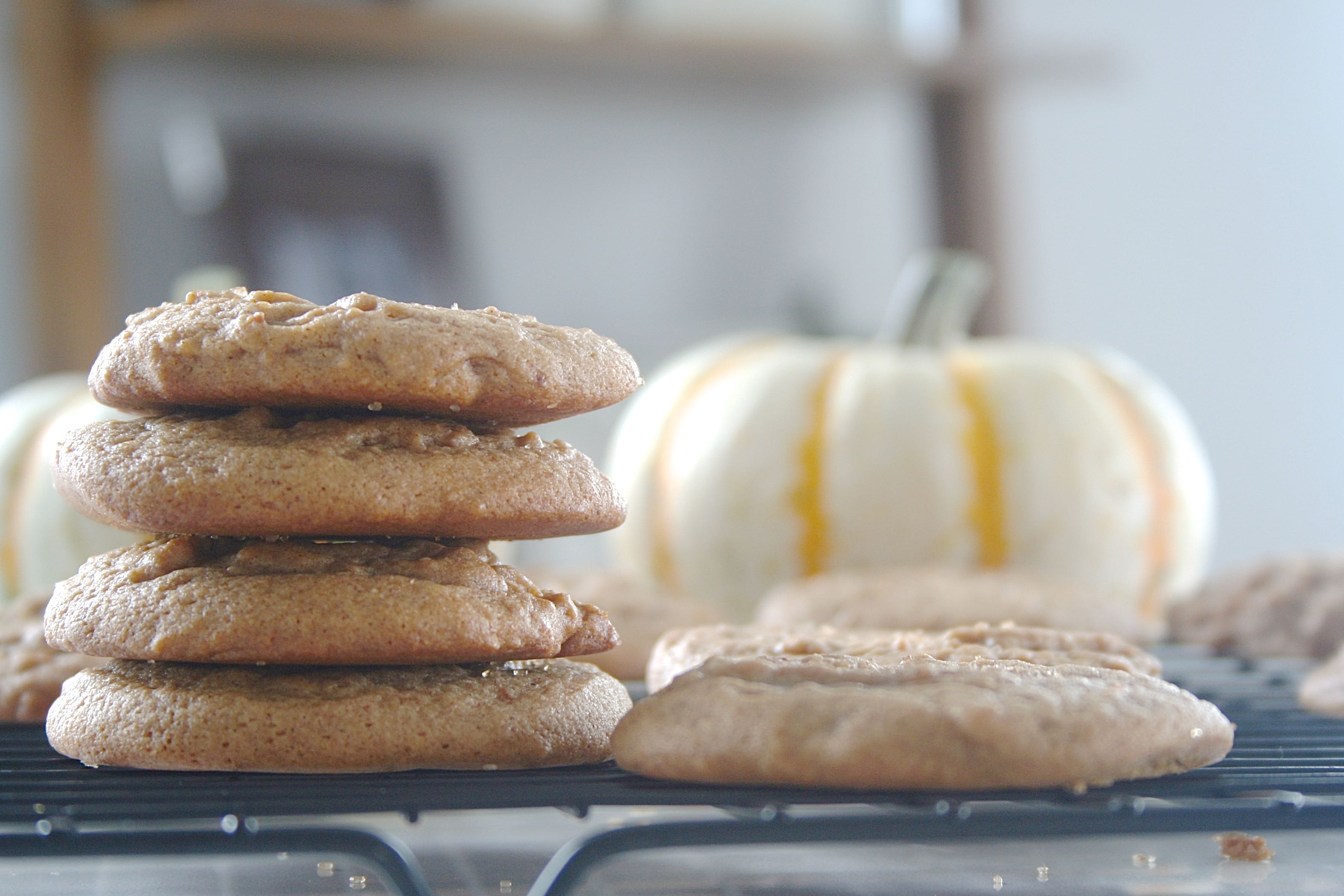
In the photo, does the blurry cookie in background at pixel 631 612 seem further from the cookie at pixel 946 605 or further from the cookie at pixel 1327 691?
the cookie at pixel 1327 691

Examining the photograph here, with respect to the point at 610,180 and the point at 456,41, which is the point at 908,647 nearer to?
the point at 456,41

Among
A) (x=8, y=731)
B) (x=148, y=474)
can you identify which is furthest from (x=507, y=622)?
(x=8, y=731)

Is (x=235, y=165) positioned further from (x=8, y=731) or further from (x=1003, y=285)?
(x=8, y=731)

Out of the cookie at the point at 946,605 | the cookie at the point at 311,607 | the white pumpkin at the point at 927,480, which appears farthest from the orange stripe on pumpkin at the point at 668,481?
the cookie at the point at 311,607

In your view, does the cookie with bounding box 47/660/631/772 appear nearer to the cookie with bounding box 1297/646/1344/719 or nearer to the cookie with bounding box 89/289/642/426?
the cookie with bounding box 89/289/642/426

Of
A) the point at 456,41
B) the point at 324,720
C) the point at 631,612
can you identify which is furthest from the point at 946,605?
the point at 456,41

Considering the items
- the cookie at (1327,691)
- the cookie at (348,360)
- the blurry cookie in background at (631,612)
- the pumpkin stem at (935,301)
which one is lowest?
the cookie at (1327,691)
